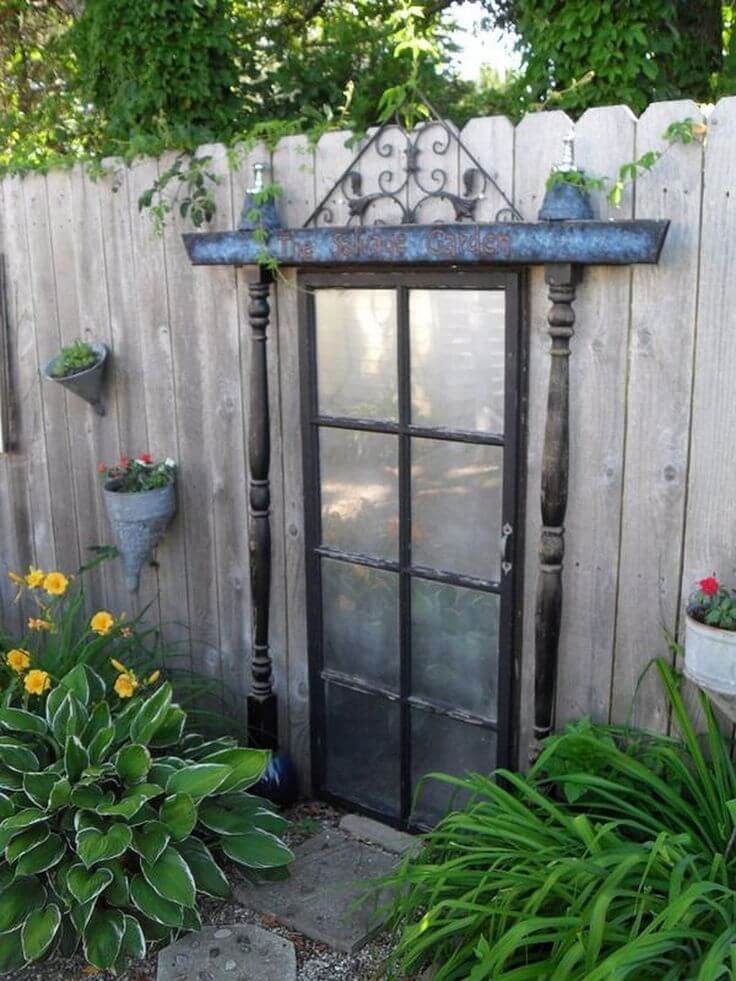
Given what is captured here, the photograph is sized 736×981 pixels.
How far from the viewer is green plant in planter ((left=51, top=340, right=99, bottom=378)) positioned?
406 cm

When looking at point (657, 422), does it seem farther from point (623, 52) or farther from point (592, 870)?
point (623, 52)

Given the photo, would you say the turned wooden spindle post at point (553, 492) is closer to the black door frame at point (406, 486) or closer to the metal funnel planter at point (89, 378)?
the black door frame at point (406, 486)

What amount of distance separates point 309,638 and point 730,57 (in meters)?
2.53

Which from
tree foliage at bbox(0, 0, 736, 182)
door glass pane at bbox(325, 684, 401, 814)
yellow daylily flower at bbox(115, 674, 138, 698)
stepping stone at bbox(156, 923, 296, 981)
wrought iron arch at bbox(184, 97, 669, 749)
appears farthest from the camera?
tree foliage at bbox(0, 0, 736, 182)

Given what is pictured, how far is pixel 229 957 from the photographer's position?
2.98m

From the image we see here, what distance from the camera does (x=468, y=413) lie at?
3.20 m

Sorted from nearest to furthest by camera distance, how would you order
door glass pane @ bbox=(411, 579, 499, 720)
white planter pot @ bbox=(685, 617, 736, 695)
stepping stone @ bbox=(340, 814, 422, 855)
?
white planter pot @ bbox=(685, 617, 736, 695)
door glass pane @ bbox=(411, 579, 499, 720)
stepping stone @ bbox=(340, 814, 422, 855)

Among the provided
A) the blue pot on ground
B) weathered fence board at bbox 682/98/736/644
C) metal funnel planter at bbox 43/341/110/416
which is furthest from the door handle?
metal funnel planter at bbox 43/341/110/416

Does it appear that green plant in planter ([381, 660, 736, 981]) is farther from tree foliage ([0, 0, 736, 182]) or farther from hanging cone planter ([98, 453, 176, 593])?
tree foliage ([0, 0, 736, 182])

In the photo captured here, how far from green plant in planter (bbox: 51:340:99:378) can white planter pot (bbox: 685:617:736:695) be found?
2441 mm

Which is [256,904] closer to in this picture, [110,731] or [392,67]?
[110,731]

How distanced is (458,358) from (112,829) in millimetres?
1610

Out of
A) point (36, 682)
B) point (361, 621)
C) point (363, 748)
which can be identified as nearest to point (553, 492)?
point (361, 621)

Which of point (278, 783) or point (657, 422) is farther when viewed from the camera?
point (278, 783)
